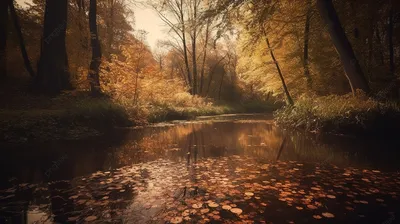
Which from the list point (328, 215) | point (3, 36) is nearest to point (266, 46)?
point (328, 215)

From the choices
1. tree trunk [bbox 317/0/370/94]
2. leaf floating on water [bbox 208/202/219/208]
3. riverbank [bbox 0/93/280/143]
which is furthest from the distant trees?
leaf floating on water [bbox 208/202/219/208]

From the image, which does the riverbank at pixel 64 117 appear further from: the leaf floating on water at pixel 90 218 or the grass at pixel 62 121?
the leaf floating on water at pixel 90 218

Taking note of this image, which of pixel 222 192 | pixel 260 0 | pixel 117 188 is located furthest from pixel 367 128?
pixel 117 188

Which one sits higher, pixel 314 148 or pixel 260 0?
pixel 260 0

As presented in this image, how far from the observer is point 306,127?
11633 millimetres

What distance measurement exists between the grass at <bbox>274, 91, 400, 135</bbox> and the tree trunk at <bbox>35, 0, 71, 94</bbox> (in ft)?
43.5

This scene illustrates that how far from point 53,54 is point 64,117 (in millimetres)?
4642

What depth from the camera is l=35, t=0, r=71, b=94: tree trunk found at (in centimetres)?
1269

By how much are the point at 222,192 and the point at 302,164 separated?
9.44 ft

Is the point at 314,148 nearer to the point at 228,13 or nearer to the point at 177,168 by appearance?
the point at 177,168

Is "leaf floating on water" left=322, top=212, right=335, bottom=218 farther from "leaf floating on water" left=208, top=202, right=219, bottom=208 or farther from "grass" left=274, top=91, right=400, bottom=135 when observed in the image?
"grass" left=274, top=91, right=400, bottom=135

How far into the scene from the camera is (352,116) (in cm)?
898

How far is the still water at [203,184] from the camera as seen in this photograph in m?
3.39

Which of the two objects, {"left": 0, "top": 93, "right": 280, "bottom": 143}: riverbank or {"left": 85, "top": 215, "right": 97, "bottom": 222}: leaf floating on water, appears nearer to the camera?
{"left": 85, "top": 215, "right": 97, "bottom": 222}: leaf floating on water
